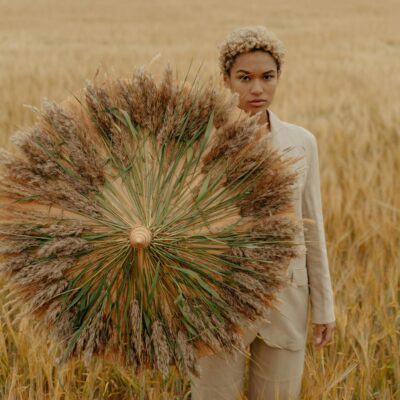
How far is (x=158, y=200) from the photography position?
1.04 metres

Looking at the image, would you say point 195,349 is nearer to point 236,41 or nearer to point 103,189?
point 103,189

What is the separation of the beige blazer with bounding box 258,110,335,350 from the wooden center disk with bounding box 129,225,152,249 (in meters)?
0.48

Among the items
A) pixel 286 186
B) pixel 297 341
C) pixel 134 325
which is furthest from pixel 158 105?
pixel 297 341

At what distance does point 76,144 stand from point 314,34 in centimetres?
1202

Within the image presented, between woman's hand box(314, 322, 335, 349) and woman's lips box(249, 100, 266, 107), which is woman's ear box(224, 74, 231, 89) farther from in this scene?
woman's hand box(314, 322, 335, 349)

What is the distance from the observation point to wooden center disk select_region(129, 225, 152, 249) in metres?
0.95

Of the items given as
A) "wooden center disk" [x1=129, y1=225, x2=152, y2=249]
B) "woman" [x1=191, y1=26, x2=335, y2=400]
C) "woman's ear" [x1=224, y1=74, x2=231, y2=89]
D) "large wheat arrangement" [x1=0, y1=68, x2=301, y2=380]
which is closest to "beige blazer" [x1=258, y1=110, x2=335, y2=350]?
"woman" [x1=191, y1=26, x2=335, y2=400]

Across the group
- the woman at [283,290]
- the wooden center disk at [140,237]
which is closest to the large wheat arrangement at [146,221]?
the wooden center disk at [140,237]

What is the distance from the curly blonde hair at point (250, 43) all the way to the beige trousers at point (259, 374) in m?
0.71

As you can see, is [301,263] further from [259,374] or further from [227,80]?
[227,80]

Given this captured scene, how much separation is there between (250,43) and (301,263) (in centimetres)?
55

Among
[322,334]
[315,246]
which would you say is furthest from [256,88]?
[322,334]

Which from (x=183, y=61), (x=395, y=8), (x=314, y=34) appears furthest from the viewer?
(x=395, y=8)

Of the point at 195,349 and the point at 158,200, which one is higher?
the point at 158,200
